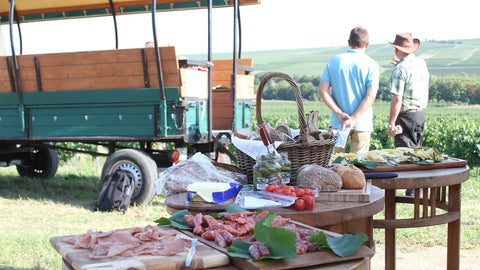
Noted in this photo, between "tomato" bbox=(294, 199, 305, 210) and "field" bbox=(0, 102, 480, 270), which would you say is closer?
"tomato" bbox=(294, 199, 305, 210)

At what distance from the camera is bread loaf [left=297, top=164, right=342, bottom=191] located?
8.09ft

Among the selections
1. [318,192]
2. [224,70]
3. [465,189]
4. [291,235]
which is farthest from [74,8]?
[291,235]

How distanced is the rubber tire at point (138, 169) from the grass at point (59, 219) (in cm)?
17

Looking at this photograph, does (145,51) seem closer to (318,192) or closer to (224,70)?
(224,70)

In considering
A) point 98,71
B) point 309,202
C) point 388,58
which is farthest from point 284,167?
point 388,58

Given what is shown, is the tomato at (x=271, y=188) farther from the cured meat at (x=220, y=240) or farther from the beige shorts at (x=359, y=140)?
the beige shorts at (x=359, y=140)

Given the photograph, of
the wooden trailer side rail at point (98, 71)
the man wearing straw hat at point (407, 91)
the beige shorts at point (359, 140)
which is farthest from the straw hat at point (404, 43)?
the wooden trailer side rail at point (98, 71)

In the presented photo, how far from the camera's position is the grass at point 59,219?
488 cm

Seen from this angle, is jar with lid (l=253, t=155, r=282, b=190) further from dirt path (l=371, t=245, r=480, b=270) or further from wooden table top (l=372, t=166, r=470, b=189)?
dirt path (l=371, t=245, r=480, b=270)

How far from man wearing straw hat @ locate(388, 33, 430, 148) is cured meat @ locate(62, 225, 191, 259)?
404cm

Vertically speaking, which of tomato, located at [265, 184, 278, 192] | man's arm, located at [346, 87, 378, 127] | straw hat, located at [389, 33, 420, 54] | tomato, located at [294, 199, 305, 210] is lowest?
tomato, located at [294, 199, 305, 210]

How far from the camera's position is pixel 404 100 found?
567 centimetres

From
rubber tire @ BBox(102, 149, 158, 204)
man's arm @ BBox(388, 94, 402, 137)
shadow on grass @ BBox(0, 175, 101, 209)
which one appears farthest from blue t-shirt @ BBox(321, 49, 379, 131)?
shadow on grass @ BBox(0, 175, 101, 209)

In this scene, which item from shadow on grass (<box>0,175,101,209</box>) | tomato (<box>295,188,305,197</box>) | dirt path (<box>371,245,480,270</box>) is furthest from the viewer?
shadow on grass (<box>0,175,101,209</box>)
